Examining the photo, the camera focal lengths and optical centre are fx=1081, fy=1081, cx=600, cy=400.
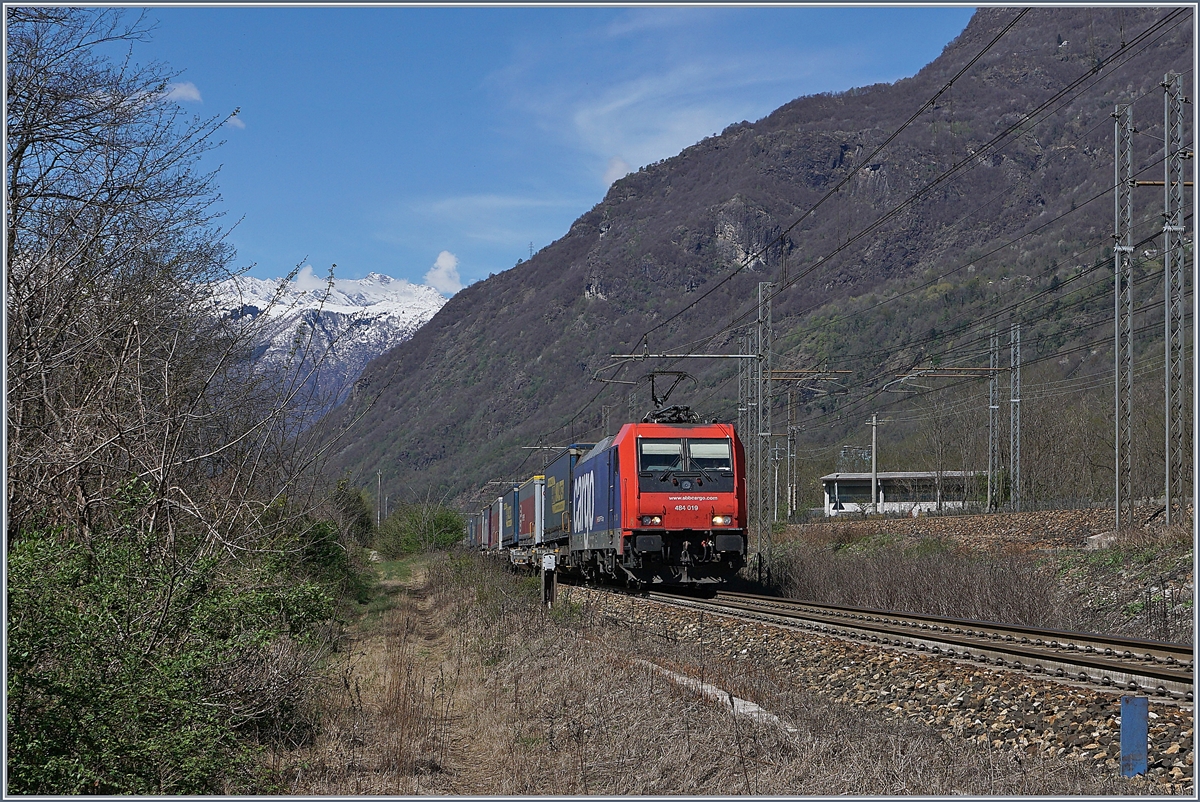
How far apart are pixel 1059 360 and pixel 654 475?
7388 centimetres

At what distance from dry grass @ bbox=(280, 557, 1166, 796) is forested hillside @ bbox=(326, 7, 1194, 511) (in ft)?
36.2

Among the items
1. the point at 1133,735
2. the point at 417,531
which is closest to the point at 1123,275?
the point at 1133,735

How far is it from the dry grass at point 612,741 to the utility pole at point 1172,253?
42.2 ft

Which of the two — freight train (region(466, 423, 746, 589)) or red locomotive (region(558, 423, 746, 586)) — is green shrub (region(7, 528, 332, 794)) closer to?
freight train (region(466, 423, 746, 589))

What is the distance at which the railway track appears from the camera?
9.63 meters

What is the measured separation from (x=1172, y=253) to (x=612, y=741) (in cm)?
1818

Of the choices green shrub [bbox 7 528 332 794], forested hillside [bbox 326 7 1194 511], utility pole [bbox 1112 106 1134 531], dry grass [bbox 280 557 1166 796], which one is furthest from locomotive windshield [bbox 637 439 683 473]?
green shrub [bbox 7 528 332 794]

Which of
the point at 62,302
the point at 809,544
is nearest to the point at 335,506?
the point at 62,302

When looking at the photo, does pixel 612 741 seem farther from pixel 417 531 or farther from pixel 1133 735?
pixel 417 531

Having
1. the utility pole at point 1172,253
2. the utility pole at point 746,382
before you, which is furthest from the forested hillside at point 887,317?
the utility pole at point 1172,253

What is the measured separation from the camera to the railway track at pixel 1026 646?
9633mm

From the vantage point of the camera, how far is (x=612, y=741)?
827 cm

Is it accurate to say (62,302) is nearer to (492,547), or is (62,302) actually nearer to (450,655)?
(450,655)

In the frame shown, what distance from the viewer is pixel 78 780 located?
6.06 metres
